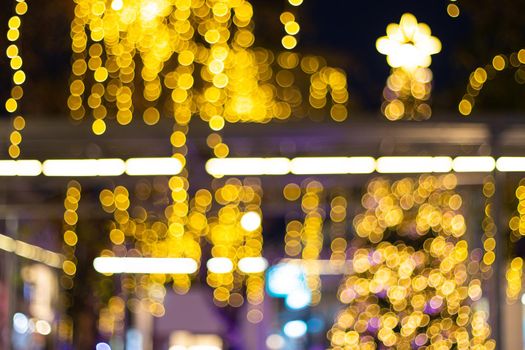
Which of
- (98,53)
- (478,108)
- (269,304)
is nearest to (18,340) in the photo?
(98,53)

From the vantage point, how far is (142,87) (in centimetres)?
1455

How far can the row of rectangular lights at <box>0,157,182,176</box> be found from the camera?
9.62 meters

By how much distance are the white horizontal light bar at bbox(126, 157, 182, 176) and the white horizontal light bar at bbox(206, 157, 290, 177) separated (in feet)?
0.84

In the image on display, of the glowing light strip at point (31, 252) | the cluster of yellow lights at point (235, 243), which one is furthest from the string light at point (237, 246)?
the glowing light strip at point (31, 252)

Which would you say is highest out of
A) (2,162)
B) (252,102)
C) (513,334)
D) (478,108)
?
(252,102)

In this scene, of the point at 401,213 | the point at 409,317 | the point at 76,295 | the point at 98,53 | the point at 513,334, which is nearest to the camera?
the point at 513,334

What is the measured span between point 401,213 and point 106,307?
6.28 metres

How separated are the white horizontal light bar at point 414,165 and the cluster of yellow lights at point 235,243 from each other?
18.1ft

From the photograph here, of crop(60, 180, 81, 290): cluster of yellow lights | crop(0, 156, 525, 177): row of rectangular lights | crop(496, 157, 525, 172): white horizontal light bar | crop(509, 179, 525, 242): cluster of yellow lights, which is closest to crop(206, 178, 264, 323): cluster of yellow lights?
crop(60, 180, 81, 290): cluster of yellow lights

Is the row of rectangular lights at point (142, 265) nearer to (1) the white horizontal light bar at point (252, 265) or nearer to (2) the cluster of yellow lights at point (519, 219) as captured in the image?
(1) the white horizontal light bar at point (252, 265)

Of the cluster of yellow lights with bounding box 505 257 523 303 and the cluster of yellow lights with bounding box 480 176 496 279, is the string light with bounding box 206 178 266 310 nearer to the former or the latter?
the cluster of yellow lights with bounding box 505 257 523 303

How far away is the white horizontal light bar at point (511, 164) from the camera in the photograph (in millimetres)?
9315

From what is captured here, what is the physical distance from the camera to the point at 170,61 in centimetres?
1368

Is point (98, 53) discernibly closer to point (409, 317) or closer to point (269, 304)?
point (409, 317)
